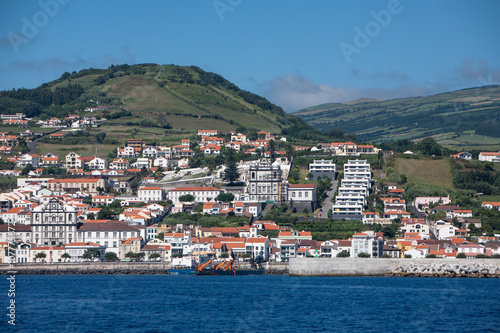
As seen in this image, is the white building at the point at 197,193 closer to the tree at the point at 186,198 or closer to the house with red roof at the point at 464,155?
the tree at the point at 186,198

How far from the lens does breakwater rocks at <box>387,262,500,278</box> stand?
206 feet

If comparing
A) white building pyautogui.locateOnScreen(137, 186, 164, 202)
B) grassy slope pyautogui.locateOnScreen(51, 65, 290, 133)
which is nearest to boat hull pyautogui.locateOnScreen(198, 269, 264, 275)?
white building pyautogui.locateOnScreen(137, 186, 164, 202)

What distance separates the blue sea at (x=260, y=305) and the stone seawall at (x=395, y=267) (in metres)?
0.66

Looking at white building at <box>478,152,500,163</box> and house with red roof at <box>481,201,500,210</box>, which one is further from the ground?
white building at <box>478,152,500,163</box>

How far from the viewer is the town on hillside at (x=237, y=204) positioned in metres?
77.4

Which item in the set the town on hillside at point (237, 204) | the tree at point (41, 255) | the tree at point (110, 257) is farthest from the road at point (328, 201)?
the tree at point (41, 255)

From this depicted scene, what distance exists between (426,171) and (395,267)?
44438 millimetres

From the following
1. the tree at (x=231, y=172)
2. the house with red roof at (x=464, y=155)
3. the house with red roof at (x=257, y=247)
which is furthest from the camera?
the house with red roof at (x=464, y=155)

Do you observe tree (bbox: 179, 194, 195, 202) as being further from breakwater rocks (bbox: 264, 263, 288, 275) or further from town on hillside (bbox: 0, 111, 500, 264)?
breakwater rocks (bbox: 264, 263, 288, 275)

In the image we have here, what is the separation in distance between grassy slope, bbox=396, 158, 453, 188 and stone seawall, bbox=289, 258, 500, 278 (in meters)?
37.7

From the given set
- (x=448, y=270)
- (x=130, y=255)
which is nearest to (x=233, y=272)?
(x=130, y=255)

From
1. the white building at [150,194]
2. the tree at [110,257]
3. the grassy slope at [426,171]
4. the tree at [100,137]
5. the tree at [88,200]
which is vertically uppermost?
the tree at [100,137]

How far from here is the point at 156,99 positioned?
536ft

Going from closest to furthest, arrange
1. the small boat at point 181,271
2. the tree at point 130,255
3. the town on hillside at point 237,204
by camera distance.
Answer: the small boat at point 181,271, the town on hillside at point 237,204, the tree at point 130,255
